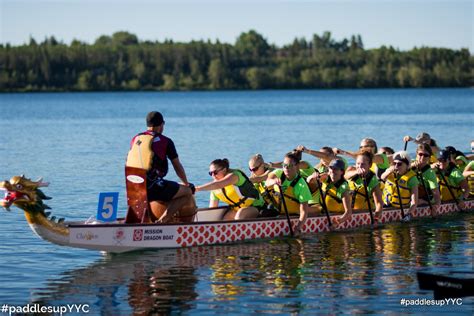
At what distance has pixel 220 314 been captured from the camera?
13.0 m

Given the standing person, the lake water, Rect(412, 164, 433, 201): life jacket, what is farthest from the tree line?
the standing person

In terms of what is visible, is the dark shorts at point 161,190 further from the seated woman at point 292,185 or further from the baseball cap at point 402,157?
the baseball cap at point 402,157

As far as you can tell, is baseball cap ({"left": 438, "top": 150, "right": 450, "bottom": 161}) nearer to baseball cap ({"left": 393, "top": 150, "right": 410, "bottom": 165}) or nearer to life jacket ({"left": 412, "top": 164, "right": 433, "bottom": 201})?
life jacket ({"left": 412, "top": 164, "right": 433, "bottom": 201})

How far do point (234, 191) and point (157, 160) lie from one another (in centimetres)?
233

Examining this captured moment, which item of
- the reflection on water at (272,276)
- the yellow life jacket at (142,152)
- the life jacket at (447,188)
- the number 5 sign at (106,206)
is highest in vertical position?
the yellow life jacket at (142,152)

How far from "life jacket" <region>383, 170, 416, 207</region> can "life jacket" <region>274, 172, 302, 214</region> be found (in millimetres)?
2917

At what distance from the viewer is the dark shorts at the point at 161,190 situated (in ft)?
52.4

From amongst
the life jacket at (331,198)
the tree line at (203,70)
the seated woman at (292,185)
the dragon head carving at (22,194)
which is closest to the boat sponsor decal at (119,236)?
the dragon head carving at (22,194)

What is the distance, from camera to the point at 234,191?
696 inches

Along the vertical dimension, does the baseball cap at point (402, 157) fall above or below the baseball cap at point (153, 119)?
below

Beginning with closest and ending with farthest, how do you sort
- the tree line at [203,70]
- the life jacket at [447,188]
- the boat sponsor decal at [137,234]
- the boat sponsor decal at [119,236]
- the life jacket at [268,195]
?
the boat sponsor decal at [119,236] < the boat sponsor decal at [137,234] < the life jacket at [268,195] < the life jacket at [447,188] < the tree line at [203,70]

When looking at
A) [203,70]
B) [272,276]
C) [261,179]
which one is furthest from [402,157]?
[203,70]

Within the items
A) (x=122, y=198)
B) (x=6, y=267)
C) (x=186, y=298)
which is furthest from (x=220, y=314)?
(x=122, y=198)

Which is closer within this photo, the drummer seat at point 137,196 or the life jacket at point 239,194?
the drummer seat at point 137,196
